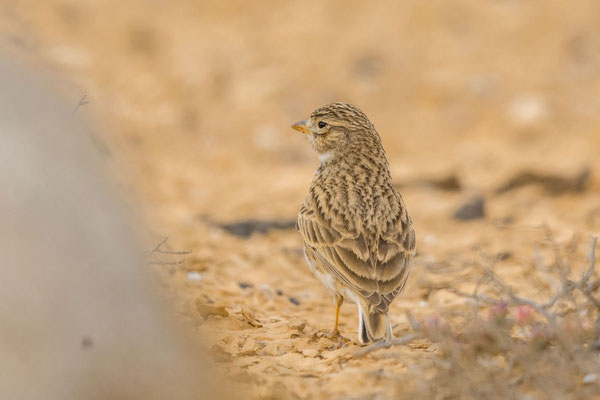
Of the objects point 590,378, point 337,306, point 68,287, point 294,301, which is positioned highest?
point 294,301

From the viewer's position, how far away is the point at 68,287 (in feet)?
11.8

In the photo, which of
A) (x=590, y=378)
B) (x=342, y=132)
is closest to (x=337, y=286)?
(x=342, y=132)

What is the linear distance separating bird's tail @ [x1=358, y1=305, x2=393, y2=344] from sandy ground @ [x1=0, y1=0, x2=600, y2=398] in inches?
5.1

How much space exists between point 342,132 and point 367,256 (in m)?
1.29

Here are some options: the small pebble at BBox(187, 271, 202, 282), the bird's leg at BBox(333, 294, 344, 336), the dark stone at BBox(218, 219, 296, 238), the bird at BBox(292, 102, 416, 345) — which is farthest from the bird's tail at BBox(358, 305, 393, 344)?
the dark stone at BBox(218, 219, 296, 238)

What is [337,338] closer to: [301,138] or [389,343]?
[389,343]

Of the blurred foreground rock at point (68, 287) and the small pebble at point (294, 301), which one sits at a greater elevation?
the small pebble at point (294, 301)

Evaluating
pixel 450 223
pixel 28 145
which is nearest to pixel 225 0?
pixel 450 223

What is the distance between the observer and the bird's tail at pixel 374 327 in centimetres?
479

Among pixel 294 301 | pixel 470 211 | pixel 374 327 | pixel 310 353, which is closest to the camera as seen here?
pixel 374 327

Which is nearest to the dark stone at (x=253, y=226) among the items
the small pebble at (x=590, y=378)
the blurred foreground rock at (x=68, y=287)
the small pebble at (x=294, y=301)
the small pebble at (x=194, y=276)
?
the small pebble at (x=194, y=276)

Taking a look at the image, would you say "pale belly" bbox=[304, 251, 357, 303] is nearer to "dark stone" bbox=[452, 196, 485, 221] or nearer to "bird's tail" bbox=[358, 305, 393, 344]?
"bird's tail" bbox=[358, 305, 393, 344]

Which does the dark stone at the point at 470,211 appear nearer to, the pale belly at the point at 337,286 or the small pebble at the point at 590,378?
the pale belly at the point at 337,286

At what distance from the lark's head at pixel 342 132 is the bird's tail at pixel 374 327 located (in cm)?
147
